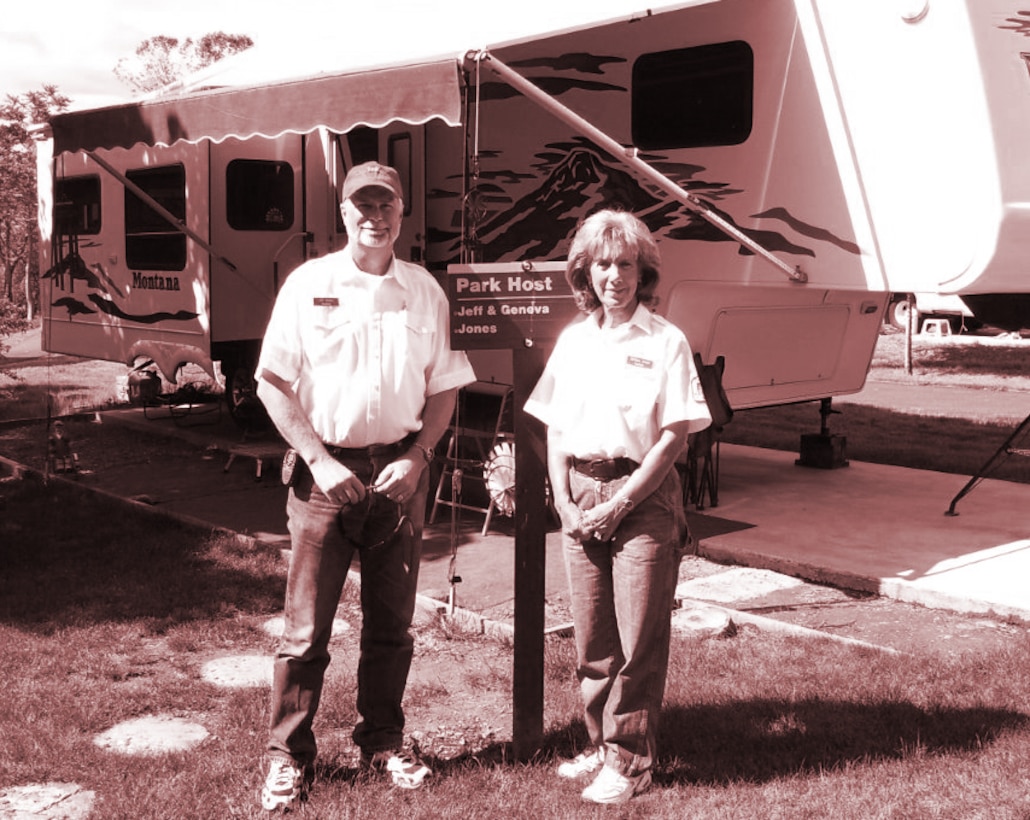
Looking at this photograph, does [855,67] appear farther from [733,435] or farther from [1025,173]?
[733,435]

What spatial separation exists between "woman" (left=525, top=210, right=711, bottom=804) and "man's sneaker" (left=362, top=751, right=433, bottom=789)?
52cm

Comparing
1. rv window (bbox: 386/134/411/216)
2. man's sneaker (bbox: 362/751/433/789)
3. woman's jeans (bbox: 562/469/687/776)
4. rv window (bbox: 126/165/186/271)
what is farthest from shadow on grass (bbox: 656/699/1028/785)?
rv window (bbox: 126/165/186/271)

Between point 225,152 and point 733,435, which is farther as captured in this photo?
point 733,435

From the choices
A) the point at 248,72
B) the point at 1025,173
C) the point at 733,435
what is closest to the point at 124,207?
the point at 248,72

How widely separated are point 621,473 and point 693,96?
14.0 ft

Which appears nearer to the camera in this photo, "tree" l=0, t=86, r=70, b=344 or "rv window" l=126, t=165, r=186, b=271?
"rv window" l=126, t=165, r=186, b=271

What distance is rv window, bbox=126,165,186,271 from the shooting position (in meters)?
10.6

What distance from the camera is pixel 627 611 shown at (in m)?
3.65

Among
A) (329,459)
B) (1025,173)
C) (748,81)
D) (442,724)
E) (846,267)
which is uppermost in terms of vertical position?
(748,81)

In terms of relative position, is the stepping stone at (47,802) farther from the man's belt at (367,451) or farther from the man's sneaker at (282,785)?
the man's belt at (367,451)

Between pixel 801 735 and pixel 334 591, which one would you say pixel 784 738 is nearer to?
pixel 801 735

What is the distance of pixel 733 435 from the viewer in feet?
36.2

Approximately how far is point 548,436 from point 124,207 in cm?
842

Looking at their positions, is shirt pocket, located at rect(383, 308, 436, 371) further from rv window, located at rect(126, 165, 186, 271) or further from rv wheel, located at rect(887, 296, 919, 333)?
rv wheel, located at rect(887, 296, 919, 333)
